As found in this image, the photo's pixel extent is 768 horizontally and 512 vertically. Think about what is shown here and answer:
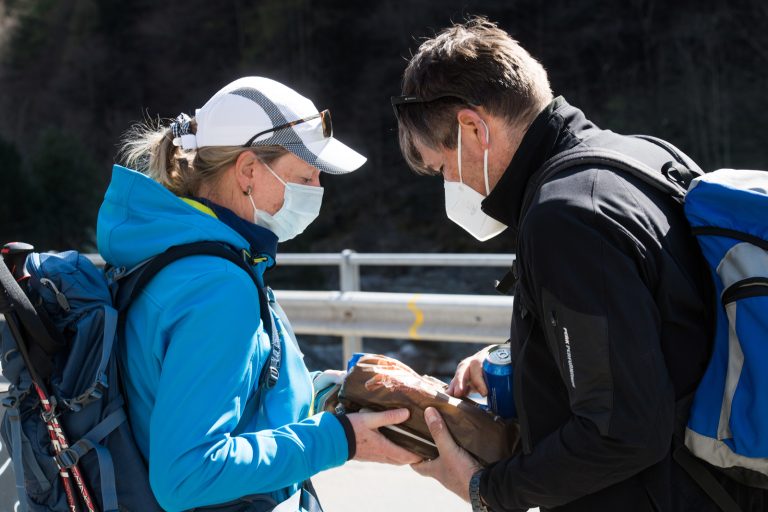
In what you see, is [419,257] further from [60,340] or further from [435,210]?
[435,210]

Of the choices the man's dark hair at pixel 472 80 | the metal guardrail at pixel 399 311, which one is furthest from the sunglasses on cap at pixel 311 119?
the metal guardrail at pixel 399 311

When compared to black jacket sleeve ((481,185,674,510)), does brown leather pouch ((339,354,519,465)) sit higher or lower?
lower

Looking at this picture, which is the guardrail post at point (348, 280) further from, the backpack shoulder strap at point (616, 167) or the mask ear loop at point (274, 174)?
the backpack shoulder strap at point (616, 167)

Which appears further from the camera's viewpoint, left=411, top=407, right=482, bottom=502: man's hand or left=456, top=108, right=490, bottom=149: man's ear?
left=411, top=407, right=482, bottom=502: man's hand

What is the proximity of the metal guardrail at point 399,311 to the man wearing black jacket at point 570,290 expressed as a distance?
2991 millimetres

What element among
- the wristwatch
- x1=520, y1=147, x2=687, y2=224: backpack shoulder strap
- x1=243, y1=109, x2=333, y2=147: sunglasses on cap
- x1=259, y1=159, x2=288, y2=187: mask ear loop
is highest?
x1=243, y1=109, x2=333, y2=147: sunglasses on cap

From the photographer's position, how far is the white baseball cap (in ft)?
7.20

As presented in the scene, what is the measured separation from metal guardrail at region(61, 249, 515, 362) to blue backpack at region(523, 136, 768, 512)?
3.16 m

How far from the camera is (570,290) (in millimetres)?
1701

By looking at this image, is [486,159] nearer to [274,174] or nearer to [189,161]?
[274,174]

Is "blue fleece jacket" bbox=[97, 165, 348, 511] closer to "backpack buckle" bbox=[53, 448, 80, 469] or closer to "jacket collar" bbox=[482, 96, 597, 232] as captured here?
"backpack buckle" bbox=[53, 448, 80, 469]

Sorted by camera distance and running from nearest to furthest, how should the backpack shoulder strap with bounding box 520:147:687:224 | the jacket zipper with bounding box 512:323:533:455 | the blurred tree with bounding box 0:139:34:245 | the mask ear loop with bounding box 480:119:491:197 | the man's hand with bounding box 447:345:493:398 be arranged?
the backpack shoulder strap with bounding box 520:147:687:224 < the jacket zipper with bounding box 512:323:533:455 < the mask ear loop with bounding box 480:119:491:197 < the man's hand with bounding box 447:345:493:398 < the blurred tree with bounding box 0:139:34:245

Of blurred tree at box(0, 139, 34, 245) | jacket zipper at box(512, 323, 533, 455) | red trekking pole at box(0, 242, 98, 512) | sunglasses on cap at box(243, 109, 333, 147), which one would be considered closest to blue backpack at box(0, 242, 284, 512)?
red trekking pole at box(0, 242, 98, 512)

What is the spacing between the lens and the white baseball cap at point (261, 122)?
2193 millimetres
